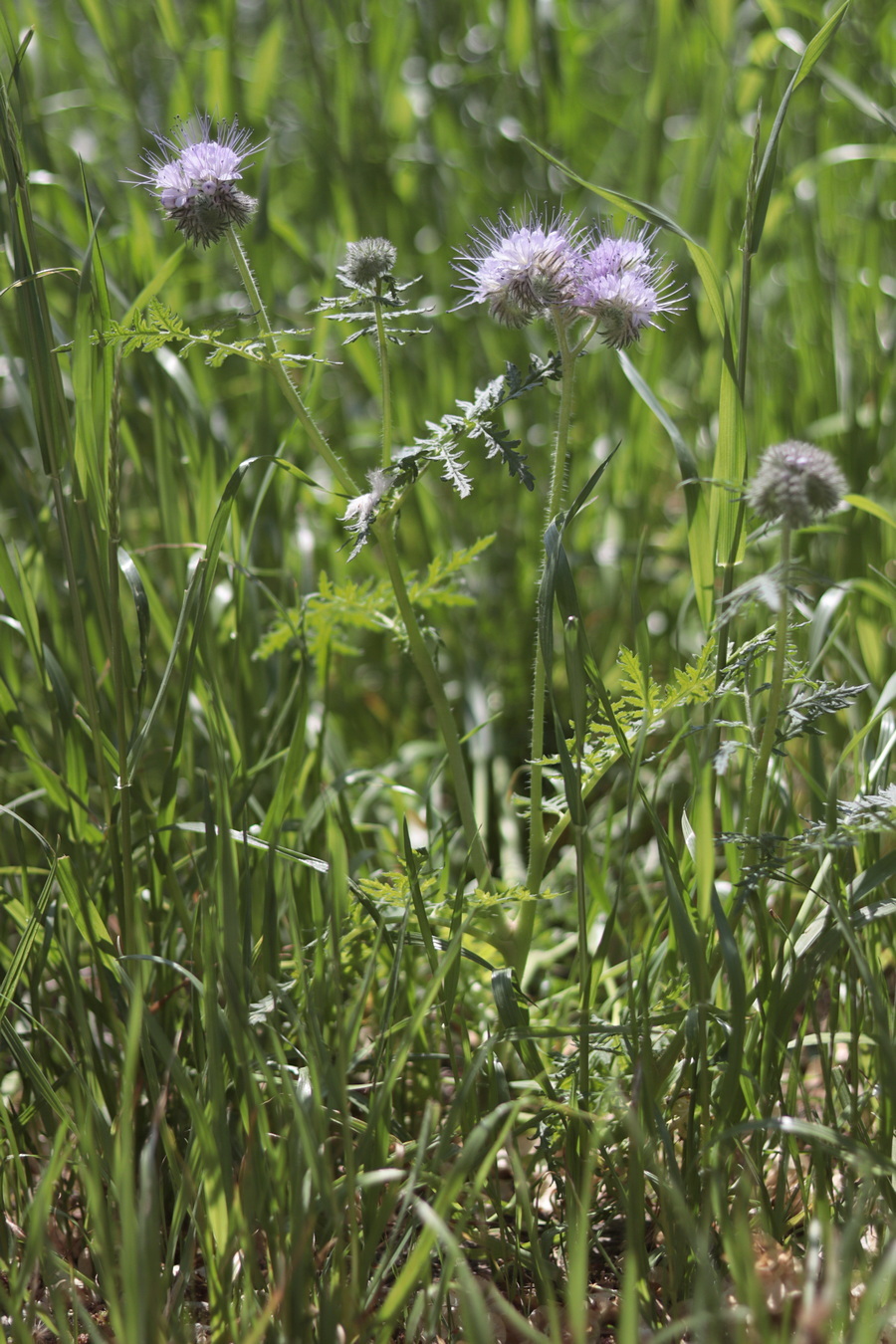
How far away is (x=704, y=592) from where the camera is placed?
1409 mm

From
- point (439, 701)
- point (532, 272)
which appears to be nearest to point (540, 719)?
point (439, 701)

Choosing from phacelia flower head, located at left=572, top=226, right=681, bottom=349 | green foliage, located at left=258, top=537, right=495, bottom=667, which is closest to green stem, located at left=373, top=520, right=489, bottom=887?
green foliage, located at left=258, top=537, right=495, bottom=667

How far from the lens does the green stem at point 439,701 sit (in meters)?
1.36

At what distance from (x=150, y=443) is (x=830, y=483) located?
1.75 metres

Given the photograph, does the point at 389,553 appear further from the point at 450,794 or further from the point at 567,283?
the point at 450,794

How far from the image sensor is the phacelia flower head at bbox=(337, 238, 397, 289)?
1281mm

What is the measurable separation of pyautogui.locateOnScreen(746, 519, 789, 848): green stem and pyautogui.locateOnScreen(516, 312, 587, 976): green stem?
0.86ft

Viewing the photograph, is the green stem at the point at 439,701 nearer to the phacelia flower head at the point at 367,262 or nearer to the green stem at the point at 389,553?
the green stem at the point at 389,553

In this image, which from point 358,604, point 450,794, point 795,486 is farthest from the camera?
point 450,794

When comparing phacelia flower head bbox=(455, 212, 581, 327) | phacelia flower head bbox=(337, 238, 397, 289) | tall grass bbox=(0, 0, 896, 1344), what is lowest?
tall grass bbox=(0, 0, 896, 1344)

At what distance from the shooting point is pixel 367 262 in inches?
50.5

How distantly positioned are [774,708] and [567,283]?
0.55 meters

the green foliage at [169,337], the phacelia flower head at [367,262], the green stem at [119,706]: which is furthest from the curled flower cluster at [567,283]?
the green stem at [119,706]

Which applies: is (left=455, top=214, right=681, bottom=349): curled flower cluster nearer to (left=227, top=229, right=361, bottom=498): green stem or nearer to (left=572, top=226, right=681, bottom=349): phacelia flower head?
(left=572, top=226, right=681, bottom=349): phacelia flower head
